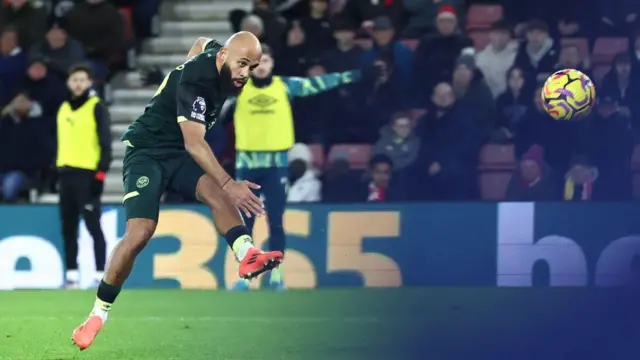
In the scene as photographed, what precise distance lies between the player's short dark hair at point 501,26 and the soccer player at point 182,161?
670 cm

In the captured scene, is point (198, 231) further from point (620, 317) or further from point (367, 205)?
point (620, 317)

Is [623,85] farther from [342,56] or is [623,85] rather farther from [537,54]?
[342,56]

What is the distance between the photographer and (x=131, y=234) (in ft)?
25.1

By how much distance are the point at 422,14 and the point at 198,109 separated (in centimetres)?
744

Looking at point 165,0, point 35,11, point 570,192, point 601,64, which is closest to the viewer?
point 570,192

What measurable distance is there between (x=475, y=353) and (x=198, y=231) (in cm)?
526

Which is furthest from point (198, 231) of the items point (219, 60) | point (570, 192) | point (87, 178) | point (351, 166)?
point (219, 60)

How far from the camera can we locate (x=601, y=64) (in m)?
14.3

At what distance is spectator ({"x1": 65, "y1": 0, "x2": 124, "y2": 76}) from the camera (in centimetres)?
1505

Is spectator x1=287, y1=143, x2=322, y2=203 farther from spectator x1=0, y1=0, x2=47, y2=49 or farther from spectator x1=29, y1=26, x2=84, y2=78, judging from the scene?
spectator x1=0, y1=0, x2=47, y2=49

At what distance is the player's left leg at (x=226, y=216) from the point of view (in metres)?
7.57

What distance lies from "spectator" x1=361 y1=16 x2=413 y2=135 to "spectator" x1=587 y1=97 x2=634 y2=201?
1.99m

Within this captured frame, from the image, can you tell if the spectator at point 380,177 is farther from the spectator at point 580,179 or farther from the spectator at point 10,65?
the spectator at point 10,65

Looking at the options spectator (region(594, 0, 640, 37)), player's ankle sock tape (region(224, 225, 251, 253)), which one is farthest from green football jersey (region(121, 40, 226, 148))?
spectator (region(594, 0, 640, 37))
